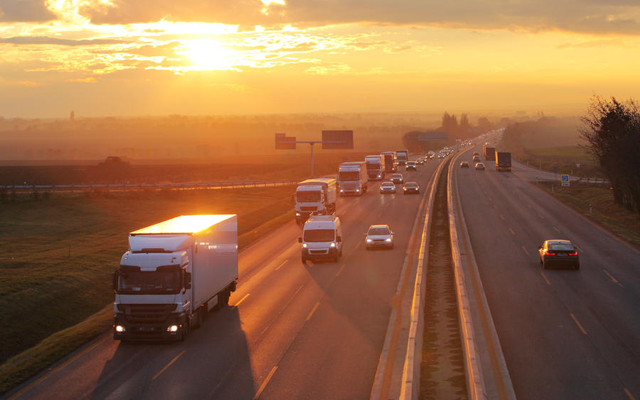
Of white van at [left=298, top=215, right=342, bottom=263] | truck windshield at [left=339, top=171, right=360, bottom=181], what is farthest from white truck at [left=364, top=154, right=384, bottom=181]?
white van at [left=298, top=215, right=342, bottom=263]

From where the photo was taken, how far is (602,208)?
7325cm

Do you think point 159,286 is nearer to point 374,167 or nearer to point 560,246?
point 560,246

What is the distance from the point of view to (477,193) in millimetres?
Result: 81875

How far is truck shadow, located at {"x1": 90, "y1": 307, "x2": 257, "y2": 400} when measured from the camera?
17.3 m

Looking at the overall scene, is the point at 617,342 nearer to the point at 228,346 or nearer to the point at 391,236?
the point at 228,346

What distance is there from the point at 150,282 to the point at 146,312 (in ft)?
3.23

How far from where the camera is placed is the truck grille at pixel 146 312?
21.8 metres

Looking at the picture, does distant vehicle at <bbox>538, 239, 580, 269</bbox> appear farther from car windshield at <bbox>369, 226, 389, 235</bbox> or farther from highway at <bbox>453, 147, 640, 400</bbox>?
car windshield at <bbox>369, 226, 389, 235</bbox>

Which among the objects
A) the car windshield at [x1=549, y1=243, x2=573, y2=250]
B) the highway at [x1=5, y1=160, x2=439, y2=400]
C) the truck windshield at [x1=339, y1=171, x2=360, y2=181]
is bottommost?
the highway at [x1=5, y1=160, x2=439, y2=400]

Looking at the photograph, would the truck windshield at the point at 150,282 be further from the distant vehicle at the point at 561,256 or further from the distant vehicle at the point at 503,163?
the distant vehicle at the point at 503,163

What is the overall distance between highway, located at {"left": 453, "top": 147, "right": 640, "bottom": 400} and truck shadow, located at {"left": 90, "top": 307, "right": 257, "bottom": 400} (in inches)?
301

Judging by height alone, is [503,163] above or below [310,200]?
above

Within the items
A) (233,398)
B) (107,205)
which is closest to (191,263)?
(233,398)

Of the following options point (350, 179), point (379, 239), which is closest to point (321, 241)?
point (379, 239)
